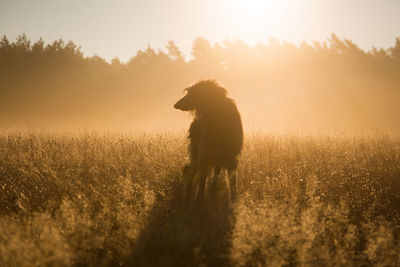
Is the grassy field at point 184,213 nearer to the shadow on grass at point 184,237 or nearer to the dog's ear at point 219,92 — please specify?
the shadow on grass at point 184,237

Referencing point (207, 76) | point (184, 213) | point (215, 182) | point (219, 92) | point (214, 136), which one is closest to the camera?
point (184, 213)

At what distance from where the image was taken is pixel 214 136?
13.3 ft

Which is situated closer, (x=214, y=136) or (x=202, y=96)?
(x=214, y=136)

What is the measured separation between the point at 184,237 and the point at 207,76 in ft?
76.3

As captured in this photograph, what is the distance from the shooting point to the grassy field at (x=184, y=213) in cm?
242

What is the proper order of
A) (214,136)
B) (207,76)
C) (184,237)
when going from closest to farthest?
(184,237)
(214,136)
(207,76)

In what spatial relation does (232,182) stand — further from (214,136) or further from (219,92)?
(219,92)

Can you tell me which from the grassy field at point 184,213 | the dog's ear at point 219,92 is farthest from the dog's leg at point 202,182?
the dog's ear at point 219,92

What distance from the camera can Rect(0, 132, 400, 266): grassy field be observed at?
2.42 m

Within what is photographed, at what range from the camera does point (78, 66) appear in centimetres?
2788

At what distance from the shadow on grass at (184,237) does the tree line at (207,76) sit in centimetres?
2040

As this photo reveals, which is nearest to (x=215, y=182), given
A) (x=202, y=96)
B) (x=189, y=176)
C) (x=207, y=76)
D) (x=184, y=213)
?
(x=189, y=176)

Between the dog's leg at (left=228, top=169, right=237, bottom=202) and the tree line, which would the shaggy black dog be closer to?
the dog's leg at (left=228, top=169, right=237, bottom=202)

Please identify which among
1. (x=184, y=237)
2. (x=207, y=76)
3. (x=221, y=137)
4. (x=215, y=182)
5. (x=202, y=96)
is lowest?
(x=184, y=237)
